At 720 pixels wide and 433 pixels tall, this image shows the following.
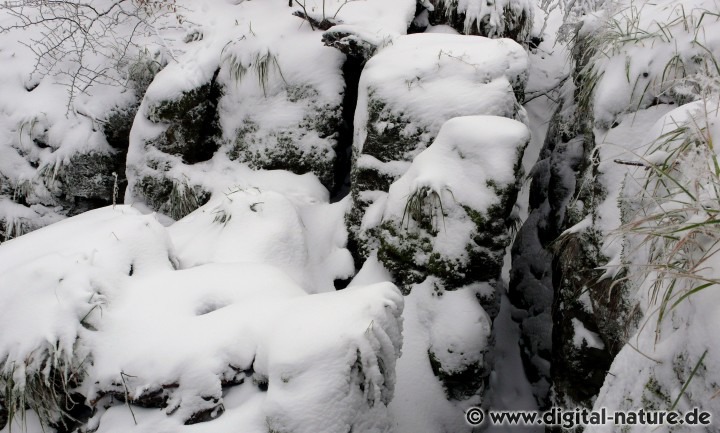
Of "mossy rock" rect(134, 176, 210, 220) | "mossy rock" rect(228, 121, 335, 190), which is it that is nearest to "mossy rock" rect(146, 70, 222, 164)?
"mossy rock" rect(134, 176, 210, 220)

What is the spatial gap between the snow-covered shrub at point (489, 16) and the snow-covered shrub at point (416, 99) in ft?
2.39

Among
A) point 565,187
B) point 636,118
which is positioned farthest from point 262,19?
point 636,118

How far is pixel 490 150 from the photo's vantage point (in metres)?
3.04

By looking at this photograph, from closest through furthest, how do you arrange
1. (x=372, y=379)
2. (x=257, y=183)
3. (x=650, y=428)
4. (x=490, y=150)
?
(x=650, y=428) < (x=372, y=379) < (x=490, y=150) < (x=257, y=183)

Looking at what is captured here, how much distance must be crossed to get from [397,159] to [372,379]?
6.12 feet

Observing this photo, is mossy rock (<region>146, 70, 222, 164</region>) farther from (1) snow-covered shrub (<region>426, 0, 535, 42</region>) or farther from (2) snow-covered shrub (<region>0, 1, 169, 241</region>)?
(1) snow-covered shrub (<region>426, 0, 535, 42</region>)

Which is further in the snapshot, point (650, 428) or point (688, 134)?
point (688, 134)

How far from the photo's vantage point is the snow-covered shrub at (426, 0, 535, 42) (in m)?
4.46

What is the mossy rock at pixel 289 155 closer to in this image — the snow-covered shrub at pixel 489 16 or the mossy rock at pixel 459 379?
the snow-covered shrub at pixel 489 16

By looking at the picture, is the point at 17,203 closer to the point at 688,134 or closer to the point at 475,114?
the point at 475,114

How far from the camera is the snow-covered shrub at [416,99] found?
3.43 metres

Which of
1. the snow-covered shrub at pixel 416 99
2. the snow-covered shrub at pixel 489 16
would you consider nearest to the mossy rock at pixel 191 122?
the snow-covered shrub at pixel 416 99

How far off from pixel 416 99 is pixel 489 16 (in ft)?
5.18

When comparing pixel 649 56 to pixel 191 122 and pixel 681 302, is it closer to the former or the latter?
pixel 681 302
